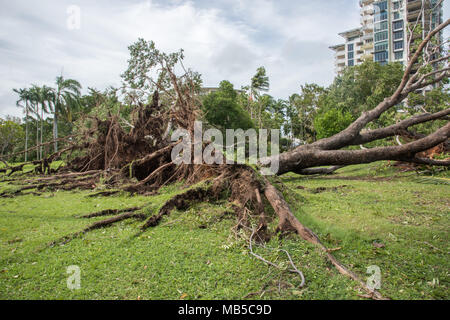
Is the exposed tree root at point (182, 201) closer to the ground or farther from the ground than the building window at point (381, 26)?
closer to the ground

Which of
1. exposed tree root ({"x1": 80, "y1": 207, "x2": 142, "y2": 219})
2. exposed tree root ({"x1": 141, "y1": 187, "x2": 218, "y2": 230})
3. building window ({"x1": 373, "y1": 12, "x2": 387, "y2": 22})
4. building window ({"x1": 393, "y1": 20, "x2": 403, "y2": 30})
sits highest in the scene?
building window ({"x1": 373, "y1": 12, "x2": 387, "y2": 22})

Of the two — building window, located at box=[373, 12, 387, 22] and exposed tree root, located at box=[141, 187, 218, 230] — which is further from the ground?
building window, located at box=[373, 12, 387, 22]

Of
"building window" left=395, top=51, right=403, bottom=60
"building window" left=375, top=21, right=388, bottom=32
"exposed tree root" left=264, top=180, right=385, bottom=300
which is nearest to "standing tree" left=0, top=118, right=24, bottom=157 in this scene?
"exposed tree root" left=264, top=180, right=385, bottom=300

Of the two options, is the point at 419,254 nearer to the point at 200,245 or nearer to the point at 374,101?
the point at 200,245

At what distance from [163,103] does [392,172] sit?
7458mm

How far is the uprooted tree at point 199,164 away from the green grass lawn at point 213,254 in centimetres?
26

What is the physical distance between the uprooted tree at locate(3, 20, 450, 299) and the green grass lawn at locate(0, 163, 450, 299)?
0.84 ft

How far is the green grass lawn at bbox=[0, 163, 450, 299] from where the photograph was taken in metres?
2.56

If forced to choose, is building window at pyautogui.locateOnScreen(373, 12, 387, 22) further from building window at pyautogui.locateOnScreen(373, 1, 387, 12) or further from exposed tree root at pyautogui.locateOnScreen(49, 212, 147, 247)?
exposed tree root at pyautogui.locateOnScreen(49, 212, 147, 247)

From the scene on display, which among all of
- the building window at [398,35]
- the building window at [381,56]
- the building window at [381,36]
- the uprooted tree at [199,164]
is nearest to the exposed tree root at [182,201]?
the uprooted tree at [199,164]

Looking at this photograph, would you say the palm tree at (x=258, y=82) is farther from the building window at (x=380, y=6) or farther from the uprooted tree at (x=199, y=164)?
the building window at (x=380, y=6)

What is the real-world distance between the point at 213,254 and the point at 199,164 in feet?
11.1

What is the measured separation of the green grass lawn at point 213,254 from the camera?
8.39 feet
